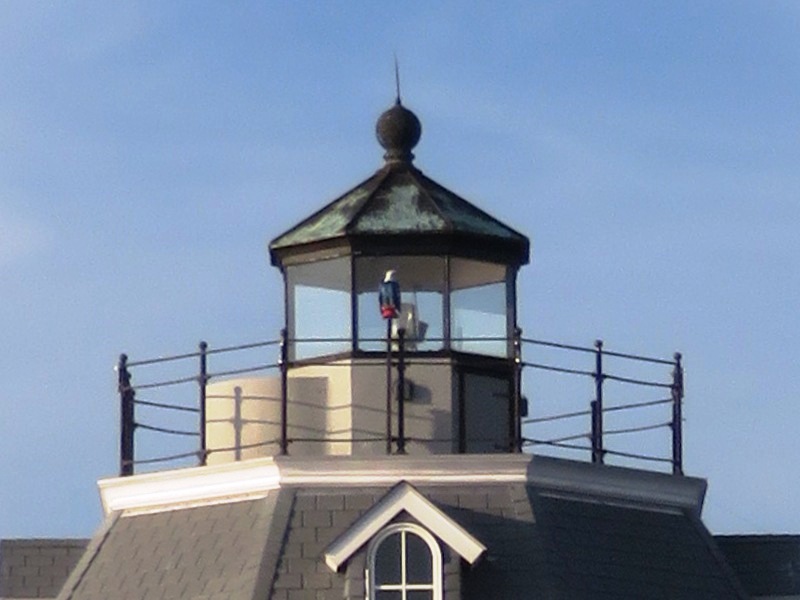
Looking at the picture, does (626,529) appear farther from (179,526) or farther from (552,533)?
(179,526)

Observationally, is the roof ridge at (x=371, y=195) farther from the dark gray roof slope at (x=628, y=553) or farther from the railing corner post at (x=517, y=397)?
the dark gray roof slope at (x=628, y=553)

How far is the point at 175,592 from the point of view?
2328 centimetres

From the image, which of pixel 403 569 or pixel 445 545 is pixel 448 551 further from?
pixel 403 569

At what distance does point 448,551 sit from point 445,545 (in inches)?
1.9

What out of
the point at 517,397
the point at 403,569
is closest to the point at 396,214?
the point at 517,397

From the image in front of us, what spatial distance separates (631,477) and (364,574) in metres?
2.66

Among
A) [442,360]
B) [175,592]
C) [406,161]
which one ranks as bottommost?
[175,592]

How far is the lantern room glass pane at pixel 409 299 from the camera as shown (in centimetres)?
2433

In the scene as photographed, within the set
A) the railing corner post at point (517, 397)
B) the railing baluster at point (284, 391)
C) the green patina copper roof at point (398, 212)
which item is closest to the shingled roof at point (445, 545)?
the railing baluster at point (284, 391)

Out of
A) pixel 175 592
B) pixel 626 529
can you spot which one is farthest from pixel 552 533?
pixel 175 592

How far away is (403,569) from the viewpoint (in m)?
22.5

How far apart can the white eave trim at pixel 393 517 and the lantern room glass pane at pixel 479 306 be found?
2.19 meters

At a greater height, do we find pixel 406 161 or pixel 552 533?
pixel 406 161

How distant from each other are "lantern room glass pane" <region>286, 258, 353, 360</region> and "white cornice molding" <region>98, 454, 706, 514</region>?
1.27m
